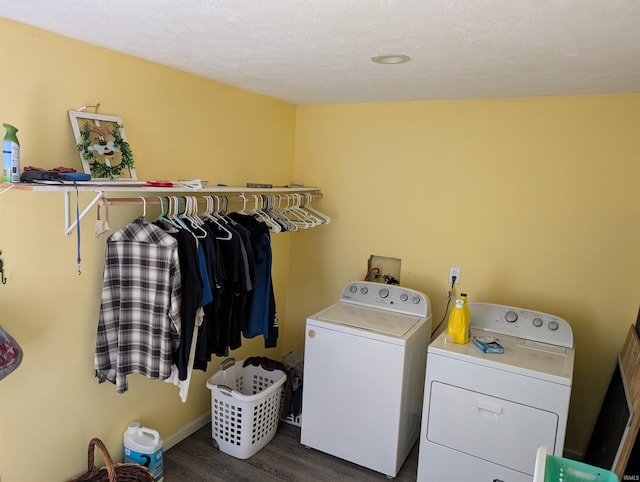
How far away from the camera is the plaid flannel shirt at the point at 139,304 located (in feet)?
6.65

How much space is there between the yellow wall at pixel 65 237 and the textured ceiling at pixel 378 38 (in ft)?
0.41

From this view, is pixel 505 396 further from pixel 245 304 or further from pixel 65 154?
pixel 65 154

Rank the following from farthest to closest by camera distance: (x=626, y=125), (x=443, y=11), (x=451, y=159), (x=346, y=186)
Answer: (x=346, y=186) < (x=451, y=159) < (x=626, y=125) < (x=443, y=11)

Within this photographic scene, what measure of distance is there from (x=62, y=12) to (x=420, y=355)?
2317 mm

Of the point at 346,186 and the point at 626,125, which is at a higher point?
the point at 626,125

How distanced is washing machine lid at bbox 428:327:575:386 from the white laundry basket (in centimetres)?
102

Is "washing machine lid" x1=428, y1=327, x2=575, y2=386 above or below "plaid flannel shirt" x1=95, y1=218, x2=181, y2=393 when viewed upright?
below

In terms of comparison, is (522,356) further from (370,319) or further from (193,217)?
(193,217)

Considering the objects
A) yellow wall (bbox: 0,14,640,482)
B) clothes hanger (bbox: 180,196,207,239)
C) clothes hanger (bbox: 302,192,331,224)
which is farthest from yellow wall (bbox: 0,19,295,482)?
clothes hanger (bbox: 302,192,331,224)

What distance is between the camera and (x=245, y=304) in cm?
251

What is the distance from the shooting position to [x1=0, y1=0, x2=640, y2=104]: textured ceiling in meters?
1.39

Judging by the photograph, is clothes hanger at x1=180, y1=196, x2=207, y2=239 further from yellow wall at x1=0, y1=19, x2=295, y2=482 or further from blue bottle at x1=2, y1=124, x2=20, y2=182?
blue bottle at x1=2, y1=124, x2=20, y2=182

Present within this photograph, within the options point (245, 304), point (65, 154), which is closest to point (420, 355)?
point (245, 304)

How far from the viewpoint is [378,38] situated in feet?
5.45
